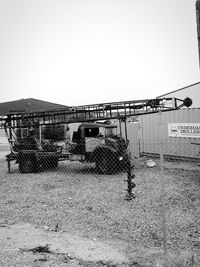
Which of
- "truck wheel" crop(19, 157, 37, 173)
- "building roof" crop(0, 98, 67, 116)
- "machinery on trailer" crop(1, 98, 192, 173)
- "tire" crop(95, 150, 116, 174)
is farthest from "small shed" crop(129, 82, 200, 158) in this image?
"building roof" crop(0, 98, 67, 116)

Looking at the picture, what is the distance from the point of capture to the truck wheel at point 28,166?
39.0 ft

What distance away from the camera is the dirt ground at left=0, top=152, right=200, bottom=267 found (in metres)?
4.10

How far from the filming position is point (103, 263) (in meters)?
3.91

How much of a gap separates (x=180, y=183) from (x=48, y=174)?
541cm

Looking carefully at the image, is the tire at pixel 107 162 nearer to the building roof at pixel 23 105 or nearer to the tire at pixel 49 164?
the tire at pixel 49 164

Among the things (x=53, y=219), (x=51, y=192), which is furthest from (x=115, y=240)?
(x=51, y=192)

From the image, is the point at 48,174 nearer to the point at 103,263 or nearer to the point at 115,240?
the point at 115,240

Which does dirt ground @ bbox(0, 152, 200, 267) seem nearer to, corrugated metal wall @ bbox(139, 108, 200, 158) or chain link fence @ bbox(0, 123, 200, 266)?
chain link fence @ bbox(0, 123, 200, 266)

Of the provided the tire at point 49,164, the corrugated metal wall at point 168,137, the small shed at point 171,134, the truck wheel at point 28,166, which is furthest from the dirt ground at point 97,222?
the corrugated metal wall at point 168,137

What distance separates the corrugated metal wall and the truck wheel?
567cm

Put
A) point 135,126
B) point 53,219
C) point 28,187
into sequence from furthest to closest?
point 135,126 → point 28,187 → point 53,219

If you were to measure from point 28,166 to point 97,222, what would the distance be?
23.1ft

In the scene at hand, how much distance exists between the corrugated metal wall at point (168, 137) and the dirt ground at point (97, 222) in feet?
10.9

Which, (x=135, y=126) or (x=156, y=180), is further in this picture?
(x=135, y=126)
